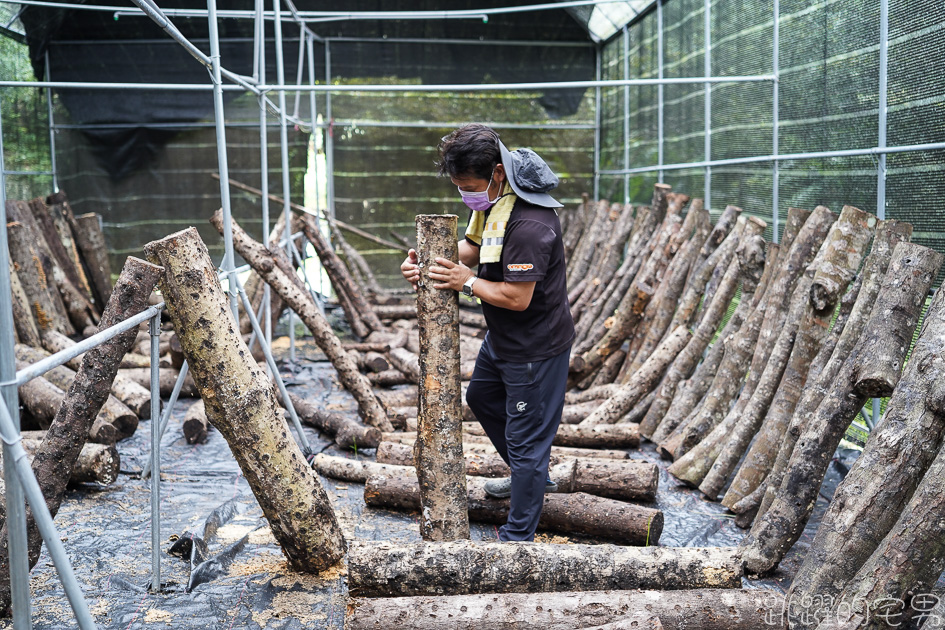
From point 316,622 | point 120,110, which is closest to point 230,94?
point 120,110

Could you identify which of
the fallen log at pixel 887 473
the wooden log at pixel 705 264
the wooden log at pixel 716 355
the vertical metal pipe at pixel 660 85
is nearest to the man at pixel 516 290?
the fallen log at pixel 887 473

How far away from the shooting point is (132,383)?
5582 millimetres

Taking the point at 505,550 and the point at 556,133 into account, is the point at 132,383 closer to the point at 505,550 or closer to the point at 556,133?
the point at 505,550

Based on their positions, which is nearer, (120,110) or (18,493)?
(18,493)

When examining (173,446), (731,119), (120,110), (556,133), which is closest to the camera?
(173,446)

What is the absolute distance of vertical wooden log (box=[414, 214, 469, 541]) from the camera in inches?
119

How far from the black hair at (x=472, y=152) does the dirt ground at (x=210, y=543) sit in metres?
1.51

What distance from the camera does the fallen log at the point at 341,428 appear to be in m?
4.82

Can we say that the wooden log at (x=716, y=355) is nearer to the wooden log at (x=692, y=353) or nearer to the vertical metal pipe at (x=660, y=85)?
the wooden log at (x=692, y=353)

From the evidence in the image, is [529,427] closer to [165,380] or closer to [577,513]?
[577,513]

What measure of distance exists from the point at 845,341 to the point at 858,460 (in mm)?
745

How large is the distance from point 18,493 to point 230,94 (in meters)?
9.82

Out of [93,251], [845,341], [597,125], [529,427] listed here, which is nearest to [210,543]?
[529,427]

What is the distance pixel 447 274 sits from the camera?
2959 millimetres
